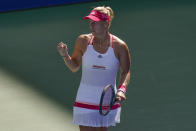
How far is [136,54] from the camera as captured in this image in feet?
28.3

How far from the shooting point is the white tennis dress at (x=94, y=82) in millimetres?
5078

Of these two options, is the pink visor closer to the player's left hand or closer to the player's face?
the player's face

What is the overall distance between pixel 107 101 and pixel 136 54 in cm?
370

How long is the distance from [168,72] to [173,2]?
375 cm

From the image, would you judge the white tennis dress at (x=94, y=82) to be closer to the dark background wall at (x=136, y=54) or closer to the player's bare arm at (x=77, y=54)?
the player's bare arm at (x=77, y=54)

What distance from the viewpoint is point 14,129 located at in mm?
6582

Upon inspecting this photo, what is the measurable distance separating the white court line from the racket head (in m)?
1.60

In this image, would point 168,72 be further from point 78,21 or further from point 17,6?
point 17,6

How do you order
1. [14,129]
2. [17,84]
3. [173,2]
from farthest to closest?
1. [173,2]
2. [17,84]
3. [14,129]

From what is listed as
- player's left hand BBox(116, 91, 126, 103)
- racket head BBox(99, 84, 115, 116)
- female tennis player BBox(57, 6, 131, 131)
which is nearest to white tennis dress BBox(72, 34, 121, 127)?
female tennis player BBox(57, 6, 131, 131)

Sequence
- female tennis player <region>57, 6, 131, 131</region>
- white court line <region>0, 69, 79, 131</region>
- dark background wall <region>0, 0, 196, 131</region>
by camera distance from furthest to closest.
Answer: dark background wall <region>0, 0, 196, 131</region> → white court line <region>0, 69, 79, 131</region> → female tennis player <region>57, 6, 131, 131</region>

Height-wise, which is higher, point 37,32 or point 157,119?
point 37,32

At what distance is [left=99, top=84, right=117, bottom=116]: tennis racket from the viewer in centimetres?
489

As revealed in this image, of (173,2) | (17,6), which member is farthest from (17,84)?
(173,2)
